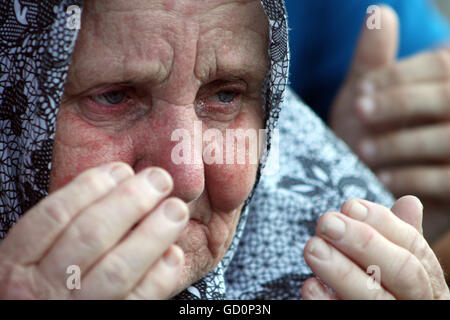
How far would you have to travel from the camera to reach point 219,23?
48.1 inches

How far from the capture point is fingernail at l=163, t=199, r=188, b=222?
0.99 meters

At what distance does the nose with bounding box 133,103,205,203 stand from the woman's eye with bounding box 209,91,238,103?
135 mm

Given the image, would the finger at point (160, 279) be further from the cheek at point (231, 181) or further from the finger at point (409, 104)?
the finger at point (409, 104)

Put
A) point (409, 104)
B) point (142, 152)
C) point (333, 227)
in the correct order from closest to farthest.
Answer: point (333, 227), point (142, 152), point (409, 104)

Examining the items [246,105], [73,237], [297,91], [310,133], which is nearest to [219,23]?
[246,105]

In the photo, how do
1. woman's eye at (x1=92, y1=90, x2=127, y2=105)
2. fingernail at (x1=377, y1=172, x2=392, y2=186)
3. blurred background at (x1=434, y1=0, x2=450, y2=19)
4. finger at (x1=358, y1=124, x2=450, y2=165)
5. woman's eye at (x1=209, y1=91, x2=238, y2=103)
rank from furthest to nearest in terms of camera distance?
blurred background at (x1=434, y1=0, x2=450, y2=19) → fingernail at (x1=377, y1=172, x2=392, y2=186) → finger at (x1=358, y1=124, x2=450, y2=165) → woman's eye at (x1=209, y1=91, x2=238, y2=103) → woman's eye at (x1=92, y1=90, x2=127, y2=105)

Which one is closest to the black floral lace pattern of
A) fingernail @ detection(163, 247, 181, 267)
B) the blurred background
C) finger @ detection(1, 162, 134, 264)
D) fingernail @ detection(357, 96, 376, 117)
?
finger @ detection(1, 162, 134, 264)

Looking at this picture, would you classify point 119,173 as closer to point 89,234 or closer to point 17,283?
point 89,234

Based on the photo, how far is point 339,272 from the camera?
112 centimetres

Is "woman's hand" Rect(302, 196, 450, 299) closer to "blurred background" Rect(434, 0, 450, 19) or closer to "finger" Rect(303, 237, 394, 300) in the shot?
"finger" Rect(303, 237, 394, 300)

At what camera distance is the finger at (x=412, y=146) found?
2127mm

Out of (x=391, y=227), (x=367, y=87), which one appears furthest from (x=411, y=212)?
(x=367, y=87)

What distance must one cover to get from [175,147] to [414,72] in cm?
137
